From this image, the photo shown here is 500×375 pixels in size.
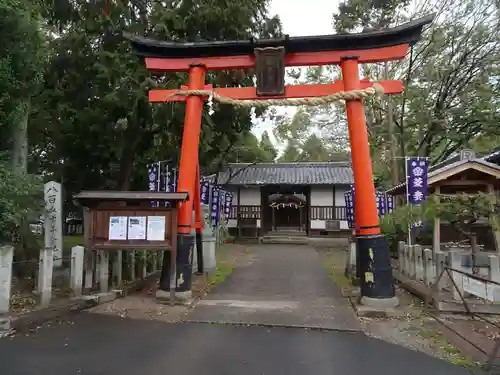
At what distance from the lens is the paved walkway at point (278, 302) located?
663cm

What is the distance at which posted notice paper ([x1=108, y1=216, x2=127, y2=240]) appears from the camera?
24.3ft

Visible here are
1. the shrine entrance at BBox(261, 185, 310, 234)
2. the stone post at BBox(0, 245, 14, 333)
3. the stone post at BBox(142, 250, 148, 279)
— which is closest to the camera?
the stone post at BBox(0, 245, 14, 333)

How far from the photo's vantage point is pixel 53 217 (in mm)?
8609

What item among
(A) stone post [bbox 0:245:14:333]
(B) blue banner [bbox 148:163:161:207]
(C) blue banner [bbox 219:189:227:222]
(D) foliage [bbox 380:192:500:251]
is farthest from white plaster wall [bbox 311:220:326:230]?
(A) stone post [bbox 0:245:14:333]

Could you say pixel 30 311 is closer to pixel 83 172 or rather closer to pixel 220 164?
pixel 83 172

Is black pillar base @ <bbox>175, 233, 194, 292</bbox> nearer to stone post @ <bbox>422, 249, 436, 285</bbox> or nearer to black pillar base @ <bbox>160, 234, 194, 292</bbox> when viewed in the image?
black pillar base @ <bbox>160, 234, 194, 292</bbox>

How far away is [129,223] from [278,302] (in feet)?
10.9

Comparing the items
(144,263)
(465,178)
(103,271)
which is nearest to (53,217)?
(103,271)

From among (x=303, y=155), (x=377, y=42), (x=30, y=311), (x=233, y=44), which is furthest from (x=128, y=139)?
(x=303, y=155)

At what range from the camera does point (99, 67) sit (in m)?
9.82

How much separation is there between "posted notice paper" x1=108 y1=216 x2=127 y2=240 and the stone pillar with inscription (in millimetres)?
1980

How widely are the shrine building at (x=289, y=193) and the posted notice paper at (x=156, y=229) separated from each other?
1725 cm

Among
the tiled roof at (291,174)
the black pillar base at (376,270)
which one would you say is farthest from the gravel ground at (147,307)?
the tiled roof at (291,174)

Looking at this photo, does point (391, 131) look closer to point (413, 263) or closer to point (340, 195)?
point (340, 195)
